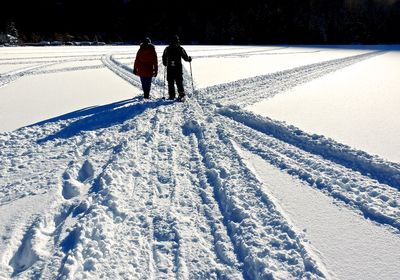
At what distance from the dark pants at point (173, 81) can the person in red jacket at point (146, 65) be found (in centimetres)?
46

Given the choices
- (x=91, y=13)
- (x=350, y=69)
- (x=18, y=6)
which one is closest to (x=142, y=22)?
(x=91, y=13)

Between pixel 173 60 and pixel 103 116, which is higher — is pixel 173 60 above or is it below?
above

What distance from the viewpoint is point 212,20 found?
5681 cm

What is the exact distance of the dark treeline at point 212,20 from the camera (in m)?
49.6

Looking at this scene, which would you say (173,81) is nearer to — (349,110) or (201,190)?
(349,110)

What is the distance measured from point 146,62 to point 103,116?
8.96ft

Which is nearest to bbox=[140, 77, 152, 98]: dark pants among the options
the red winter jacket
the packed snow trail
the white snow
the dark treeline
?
the red winter jacket

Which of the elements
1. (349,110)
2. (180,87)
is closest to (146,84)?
(180,87)

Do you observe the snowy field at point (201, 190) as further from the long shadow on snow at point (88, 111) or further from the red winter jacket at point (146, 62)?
the red winter jacket at point (146, 62)

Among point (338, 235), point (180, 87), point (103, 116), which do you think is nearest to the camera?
point (338, 235)

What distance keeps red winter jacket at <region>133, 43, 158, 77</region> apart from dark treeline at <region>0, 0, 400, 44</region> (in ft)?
140

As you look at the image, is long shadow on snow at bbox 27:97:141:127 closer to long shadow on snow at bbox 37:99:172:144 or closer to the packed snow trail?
long shadow on snow at bbox 37:99:172:144

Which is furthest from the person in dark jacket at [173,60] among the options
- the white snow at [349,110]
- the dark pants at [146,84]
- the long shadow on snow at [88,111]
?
the white snow at [349,110]

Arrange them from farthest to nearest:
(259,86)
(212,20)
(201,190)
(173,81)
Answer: (212,20) < (259,86) < (173,81) < (201,190)
